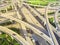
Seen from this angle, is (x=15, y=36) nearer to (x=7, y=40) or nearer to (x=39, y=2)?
(x=7, y=40)

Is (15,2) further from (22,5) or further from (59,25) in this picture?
(59,25)

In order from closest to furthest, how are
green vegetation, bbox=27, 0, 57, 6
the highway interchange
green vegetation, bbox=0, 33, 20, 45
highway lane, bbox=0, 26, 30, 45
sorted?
highway lane, bbox=0, 26, 30, 45 < the highway interchange < green vegetation, bbox=0, 33, 20, 45 < green vegetation, bbox=27, 0, 57, 6

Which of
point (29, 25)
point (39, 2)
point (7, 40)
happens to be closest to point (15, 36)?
point (7, 40)

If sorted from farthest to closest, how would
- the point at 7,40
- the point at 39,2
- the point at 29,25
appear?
the point at 39,2, the point at 29,25, the point at 7,40

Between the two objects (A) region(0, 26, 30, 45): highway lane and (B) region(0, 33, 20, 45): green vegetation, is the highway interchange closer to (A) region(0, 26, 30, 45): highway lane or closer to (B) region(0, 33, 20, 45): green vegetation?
(A) region(0, 26, 30, 45): highway lane

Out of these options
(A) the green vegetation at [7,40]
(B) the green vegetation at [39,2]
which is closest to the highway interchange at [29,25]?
(A) the green vegetation at [7,40]

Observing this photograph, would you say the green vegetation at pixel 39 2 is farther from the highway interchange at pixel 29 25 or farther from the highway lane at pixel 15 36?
the highway lane at pixel 15 36

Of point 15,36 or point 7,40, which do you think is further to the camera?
point 7,40

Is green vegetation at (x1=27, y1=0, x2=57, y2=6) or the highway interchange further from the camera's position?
green vegetation at (x1=27, y1=0, x2=57, y2=6)

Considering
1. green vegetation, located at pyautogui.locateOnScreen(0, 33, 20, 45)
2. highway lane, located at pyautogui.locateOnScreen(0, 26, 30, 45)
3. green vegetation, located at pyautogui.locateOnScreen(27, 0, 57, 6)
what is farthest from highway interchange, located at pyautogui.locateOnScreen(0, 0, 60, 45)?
green vegetation, located at pyautogui.locateOnScreen(27, 0, 57, 6)

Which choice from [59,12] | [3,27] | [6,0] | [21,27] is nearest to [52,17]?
[59,12]

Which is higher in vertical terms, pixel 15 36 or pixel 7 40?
pixel 15 36

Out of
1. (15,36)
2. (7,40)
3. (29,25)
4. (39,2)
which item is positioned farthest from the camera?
(39,2)
